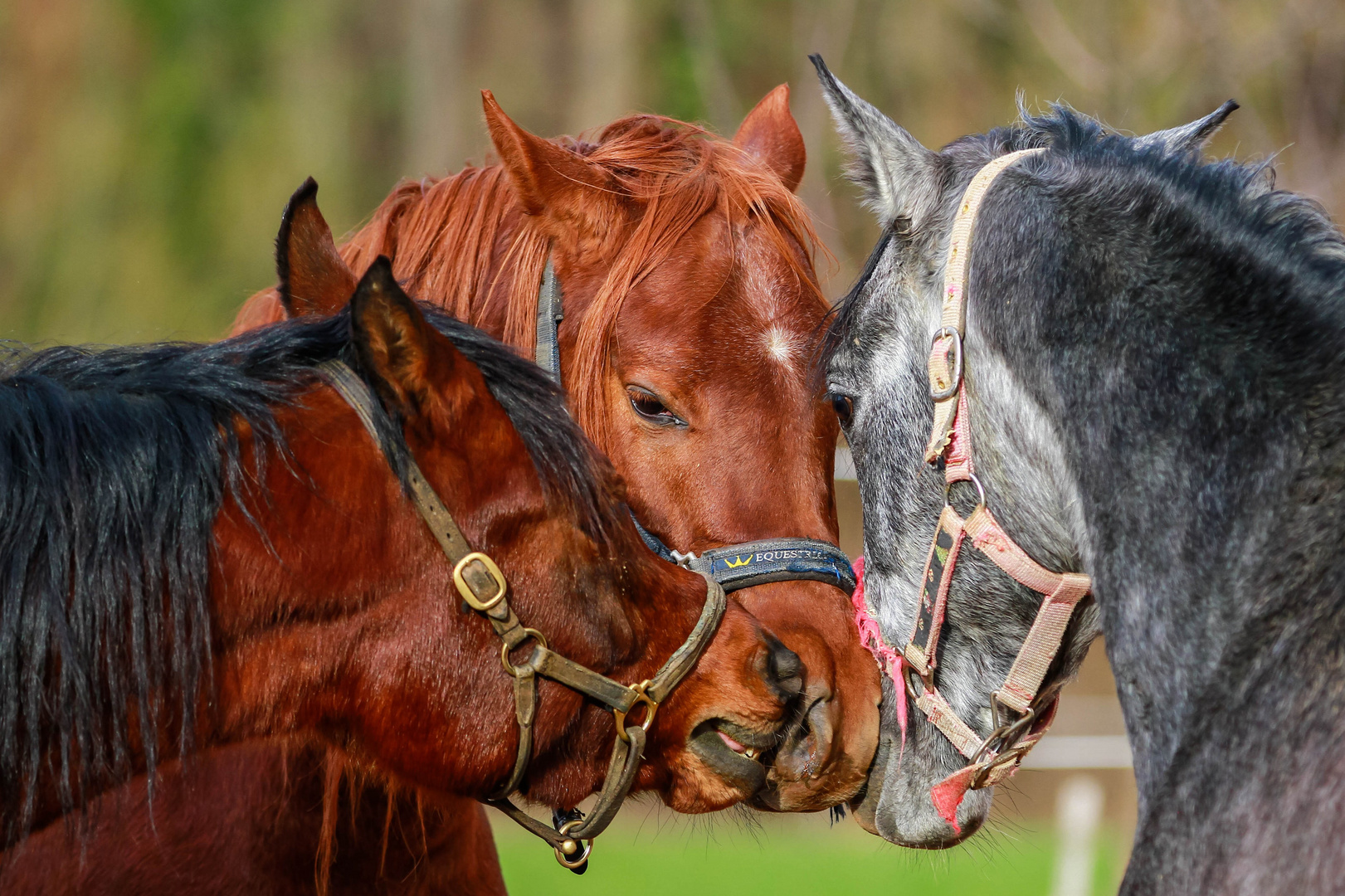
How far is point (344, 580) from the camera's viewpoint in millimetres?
2102

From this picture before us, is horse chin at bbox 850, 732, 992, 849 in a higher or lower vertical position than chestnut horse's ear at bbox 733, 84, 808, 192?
lower

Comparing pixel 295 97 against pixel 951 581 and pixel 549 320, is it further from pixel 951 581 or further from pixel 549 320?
pixel 951 581

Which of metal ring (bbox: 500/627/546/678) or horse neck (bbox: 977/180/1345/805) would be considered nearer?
horse neck (bbox: 977/180/1345/805)

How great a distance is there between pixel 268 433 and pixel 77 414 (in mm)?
296

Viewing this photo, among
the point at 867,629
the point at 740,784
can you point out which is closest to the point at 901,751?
the point at 867,629

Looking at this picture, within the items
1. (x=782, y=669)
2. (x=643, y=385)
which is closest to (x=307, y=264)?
(x=643, y=385)

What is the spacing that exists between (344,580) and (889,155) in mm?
1384

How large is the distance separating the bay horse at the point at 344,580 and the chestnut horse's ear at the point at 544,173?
85 centimetres

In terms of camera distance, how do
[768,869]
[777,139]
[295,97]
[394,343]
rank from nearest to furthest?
[394,343] < [777,139] < [768,869] < [295,97]

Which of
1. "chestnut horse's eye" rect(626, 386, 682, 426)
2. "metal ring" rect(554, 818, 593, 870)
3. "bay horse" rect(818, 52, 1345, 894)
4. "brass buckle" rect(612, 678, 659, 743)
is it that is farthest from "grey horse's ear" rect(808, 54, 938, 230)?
"metal ring" rect(554, 818, 593, 870)

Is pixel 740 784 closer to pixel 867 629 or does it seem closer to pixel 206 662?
pixel 867 629

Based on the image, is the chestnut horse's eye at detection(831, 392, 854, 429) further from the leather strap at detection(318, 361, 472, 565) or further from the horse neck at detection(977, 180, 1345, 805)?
the leather strap at detection(318, 361, 472, 565)

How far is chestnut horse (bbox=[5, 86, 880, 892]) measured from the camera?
2.59 meters

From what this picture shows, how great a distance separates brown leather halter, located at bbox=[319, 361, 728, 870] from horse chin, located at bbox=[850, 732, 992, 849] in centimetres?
60
